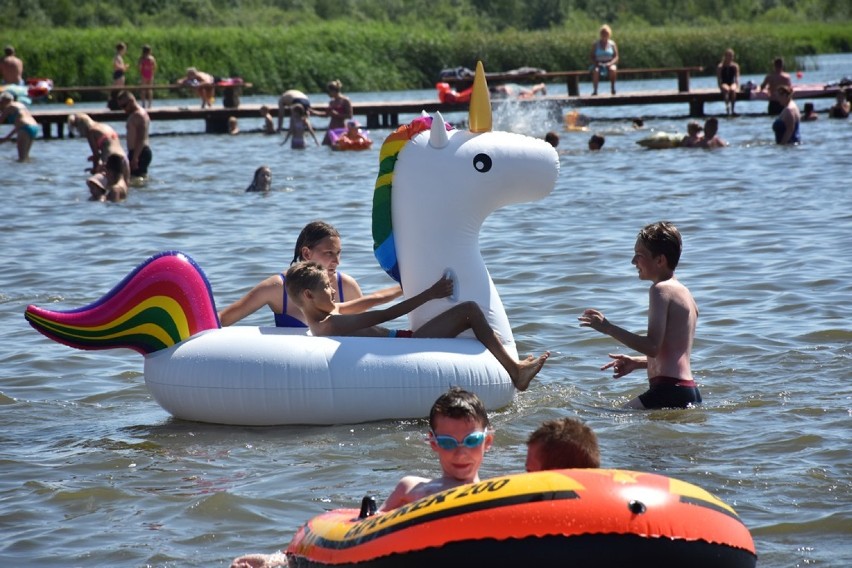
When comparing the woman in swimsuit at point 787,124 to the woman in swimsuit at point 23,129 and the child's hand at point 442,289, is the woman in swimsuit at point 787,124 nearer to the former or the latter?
the woman in swimsuit at point 23,129

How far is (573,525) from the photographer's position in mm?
3422

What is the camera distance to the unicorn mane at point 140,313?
247 inches

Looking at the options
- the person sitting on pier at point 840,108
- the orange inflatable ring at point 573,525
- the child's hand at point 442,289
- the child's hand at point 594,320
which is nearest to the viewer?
the orange inflatable ring at point 573,525

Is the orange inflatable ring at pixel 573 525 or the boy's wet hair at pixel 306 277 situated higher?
the boy's wet hair at pixel 306 277

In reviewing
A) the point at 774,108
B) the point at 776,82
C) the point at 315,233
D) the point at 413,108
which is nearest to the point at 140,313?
the point at 315,233

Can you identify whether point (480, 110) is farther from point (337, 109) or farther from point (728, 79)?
point (728, 79)

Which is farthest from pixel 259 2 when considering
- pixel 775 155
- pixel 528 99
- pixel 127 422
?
pixel 127 422

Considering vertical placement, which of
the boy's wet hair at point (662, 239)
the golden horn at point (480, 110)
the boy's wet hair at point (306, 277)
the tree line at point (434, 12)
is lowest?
the boy's wet hair at point (306, 277)

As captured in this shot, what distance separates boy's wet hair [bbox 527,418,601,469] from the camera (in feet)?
12.3

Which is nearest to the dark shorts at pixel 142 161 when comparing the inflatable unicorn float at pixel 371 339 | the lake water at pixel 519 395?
the lake water at pixel 519 395

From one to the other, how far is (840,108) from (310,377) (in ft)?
70.4

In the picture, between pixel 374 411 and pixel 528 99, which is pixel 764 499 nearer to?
pixel 374 411

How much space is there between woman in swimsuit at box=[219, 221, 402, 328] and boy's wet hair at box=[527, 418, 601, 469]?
2974mm

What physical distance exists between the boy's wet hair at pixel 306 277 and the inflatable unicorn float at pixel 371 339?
27 centimetres
